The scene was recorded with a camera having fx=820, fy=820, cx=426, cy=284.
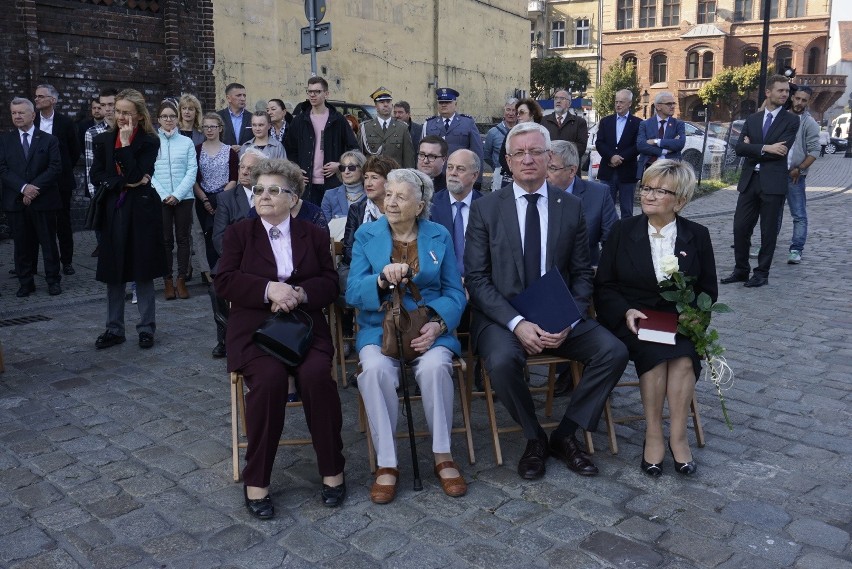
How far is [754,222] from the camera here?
9.25m

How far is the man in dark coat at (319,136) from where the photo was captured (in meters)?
8.97

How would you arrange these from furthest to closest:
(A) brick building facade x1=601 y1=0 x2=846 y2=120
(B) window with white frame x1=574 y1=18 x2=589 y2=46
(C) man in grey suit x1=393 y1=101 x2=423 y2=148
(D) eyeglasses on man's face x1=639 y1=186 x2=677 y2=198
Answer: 1. (A) brick building facade x1=601 y1=0 x2=846 y2=120
2. (B) window with white frame x1=574 y1=18 x2=589 y2=46
3. (C) man in grey suit x1=393 y1=101 x2=423 y2=148
4. (D) eyeglasses on man's face x1=639 y1=186 x2=677 y2=198

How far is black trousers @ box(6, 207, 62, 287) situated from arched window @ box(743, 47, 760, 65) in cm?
6339

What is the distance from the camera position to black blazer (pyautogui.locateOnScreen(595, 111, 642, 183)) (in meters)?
11.0

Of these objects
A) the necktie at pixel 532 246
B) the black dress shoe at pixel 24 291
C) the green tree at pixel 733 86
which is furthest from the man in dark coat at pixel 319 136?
the green tree at pixel 733 86

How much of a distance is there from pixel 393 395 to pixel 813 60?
71591 mm

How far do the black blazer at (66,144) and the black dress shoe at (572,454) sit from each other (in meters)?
7.03

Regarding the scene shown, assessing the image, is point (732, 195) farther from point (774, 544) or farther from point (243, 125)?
point (774, 544)

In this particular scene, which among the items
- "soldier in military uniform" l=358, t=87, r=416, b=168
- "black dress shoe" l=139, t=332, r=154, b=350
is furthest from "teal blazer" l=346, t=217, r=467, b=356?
"soldier in military uniform" l=358, t=87, r=416, b=168

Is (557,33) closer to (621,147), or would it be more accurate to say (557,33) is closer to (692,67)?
(692,67)

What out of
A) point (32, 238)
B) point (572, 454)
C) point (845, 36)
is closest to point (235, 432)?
point (572, 454)

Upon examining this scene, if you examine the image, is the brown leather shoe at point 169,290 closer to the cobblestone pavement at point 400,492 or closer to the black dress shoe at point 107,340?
the black dress shoe at point 107,340

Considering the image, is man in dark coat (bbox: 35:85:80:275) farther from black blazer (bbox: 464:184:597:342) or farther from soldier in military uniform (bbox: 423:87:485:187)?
black blazer (bbox: 464:184:597:342)

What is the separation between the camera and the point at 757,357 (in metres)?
6.42
